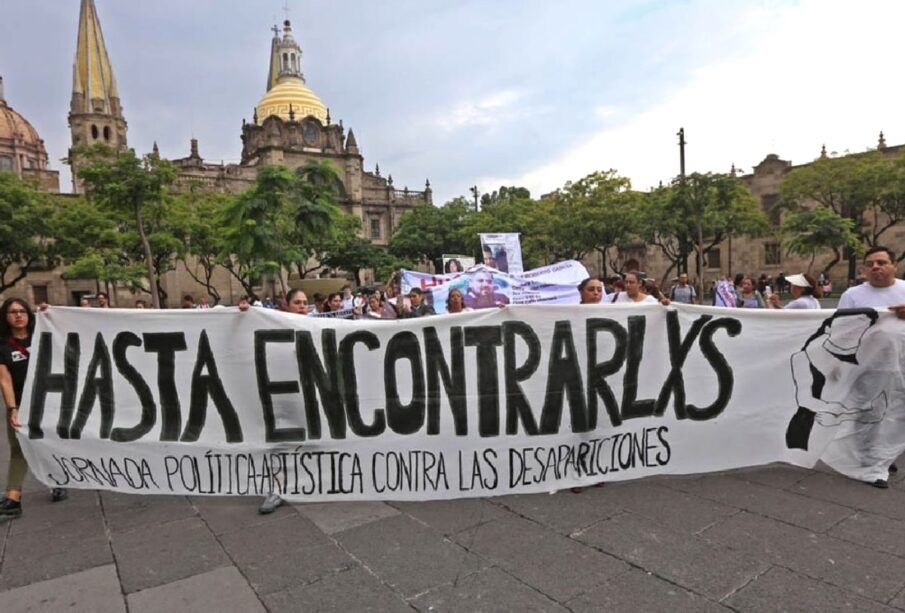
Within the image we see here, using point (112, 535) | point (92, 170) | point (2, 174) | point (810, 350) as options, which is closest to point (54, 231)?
point (2, 174)

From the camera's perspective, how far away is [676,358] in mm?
4387

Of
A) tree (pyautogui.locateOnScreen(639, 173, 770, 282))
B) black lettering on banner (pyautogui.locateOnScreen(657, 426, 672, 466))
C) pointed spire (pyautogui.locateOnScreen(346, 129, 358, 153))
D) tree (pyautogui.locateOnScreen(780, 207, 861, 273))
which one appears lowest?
black lettering on banner (pyautogui.locateOnScreen(657, 426, 672, 466))

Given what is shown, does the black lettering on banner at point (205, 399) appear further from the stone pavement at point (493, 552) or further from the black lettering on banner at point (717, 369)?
the black lettering on banner at point (717, 369)

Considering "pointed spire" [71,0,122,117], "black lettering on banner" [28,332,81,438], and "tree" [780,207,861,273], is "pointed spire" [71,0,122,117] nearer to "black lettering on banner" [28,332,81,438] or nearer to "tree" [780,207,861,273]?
"tree" [780,207,861,273]

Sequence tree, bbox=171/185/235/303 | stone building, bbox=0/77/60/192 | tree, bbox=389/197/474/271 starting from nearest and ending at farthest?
1. tree, bbox=171/185/235/303
2. tree, bbox=389/197/474/271
3. stone building, bbox=0/77/60/192

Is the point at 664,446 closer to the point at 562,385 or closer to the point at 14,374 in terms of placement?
the point at 562,385

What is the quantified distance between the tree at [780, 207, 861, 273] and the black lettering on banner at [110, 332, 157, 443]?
3397 centimetres

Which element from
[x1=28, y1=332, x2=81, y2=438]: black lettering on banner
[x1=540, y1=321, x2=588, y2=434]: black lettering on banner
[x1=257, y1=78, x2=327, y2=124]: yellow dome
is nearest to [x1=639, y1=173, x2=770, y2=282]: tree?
[x1=540, y1=321, x2=588, y2=434]: black lettering on banner

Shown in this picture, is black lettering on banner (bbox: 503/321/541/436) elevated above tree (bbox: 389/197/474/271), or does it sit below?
below

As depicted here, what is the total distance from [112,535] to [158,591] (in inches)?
38.6

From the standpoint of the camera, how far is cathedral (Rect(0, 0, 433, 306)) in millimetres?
52938

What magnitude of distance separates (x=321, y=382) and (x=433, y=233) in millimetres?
46505

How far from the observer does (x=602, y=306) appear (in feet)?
14.4

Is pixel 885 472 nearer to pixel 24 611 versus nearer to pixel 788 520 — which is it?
pixel 788 520
